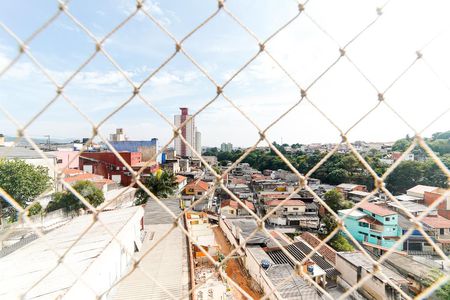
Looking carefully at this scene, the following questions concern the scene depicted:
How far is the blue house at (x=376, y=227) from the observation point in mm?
9961

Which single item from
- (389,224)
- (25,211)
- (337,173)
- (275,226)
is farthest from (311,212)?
(25,211)

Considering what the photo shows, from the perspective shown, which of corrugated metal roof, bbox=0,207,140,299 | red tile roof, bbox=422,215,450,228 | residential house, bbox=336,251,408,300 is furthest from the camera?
red tile roof, bbox=422,215,450,228

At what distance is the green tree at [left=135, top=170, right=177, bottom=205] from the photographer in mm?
10023

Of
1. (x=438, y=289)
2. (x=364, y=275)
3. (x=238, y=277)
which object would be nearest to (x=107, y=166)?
(x=238, y=277)

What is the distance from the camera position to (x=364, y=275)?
6.80 m

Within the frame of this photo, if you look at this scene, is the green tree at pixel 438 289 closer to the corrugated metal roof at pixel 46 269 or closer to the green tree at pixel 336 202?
the green tree at pixel 336 202

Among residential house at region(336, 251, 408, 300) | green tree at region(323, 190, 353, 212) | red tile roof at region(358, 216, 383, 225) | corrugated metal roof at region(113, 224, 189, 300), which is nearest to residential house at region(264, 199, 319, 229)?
green tree at region(323, 190, 353, 212)

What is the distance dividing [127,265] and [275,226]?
10.5 m

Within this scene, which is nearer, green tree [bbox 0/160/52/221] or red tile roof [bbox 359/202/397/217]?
green tree [bbox 0/160/52/221]

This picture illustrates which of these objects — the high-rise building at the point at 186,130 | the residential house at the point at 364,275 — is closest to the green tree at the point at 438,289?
the residential house at the point at 364,275

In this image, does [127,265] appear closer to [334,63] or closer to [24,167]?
[334,63]

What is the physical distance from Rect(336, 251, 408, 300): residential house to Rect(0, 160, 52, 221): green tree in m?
8.54

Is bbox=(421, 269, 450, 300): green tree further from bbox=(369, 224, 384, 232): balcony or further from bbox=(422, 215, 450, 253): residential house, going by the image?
bbox=(422, 215, 450, 253): residential house

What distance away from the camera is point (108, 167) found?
1315 cm
